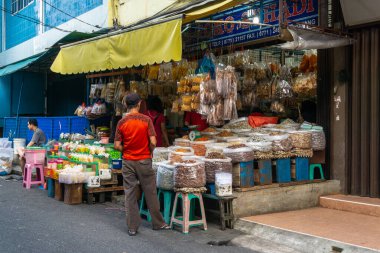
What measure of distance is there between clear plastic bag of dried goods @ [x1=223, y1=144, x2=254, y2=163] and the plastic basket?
19.0 ft

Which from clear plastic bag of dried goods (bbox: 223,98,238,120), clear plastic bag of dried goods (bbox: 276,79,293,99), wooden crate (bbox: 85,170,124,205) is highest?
clear plastic bag of dried goods (bbox: 276,79,293,99)

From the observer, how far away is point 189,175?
677 cm

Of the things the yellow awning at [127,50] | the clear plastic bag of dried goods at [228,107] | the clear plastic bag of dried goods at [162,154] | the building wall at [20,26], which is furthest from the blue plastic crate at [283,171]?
the building wall at [20,26]

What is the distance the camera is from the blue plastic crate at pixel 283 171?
305 inches

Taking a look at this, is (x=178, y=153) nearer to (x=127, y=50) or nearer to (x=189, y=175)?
(x=189, y=175)

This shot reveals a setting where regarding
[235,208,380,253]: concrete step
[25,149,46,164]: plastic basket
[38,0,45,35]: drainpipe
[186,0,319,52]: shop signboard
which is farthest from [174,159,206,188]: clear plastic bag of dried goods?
[38,0,45,35]: drainpipe

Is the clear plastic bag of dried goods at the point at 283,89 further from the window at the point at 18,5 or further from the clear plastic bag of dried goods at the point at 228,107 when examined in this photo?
the window at the point at 18,5

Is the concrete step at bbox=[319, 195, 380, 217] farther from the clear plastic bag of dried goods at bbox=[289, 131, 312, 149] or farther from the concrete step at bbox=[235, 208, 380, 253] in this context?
the clear plastic bag of dried goods at bbox=[289, 131, 312, 149]

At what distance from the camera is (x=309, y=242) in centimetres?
595

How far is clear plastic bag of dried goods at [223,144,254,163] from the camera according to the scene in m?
7.26

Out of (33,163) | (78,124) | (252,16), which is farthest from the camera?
(78,124)

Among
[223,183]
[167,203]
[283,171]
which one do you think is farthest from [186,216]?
[283,171]

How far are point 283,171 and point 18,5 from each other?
1825 centimetres

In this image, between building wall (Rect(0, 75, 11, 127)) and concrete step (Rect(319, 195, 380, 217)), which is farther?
building wall (Rect(0, 75, 11, 127))
